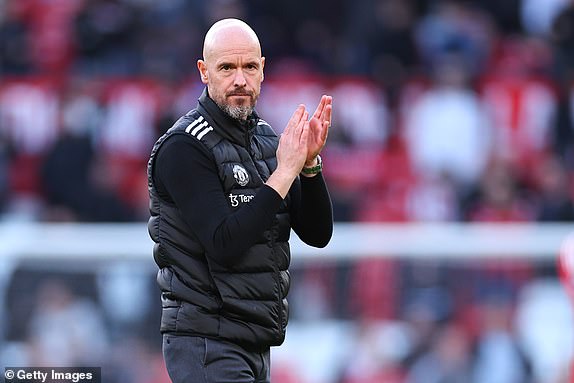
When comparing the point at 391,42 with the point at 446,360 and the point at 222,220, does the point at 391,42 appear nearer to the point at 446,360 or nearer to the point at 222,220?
the point at 446,360

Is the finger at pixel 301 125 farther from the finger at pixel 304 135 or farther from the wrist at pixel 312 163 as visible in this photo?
the wrist at pixel 312 163

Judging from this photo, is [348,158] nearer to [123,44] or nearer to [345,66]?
[345,66]

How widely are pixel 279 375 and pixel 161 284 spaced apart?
448 cm

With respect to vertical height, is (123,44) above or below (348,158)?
above

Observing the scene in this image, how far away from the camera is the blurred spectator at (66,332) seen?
8.73 m

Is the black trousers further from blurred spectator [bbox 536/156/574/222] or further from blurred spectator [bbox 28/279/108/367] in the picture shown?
blurred spectator [bbox 536/156/574/222]

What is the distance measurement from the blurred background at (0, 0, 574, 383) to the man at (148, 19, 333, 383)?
4.17 metres

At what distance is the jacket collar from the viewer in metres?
4.57

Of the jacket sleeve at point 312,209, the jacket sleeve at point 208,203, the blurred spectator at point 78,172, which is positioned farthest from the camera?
the blurred spectator at point 78,172

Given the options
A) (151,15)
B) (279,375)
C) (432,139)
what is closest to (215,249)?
(279,375)

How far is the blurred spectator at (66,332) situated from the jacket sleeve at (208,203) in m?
4.29

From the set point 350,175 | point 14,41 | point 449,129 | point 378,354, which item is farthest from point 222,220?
point 14,41

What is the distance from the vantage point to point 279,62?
12789 millimetres

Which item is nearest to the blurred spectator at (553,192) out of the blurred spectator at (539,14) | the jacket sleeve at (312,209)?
the blurred spectator at (539,14)
